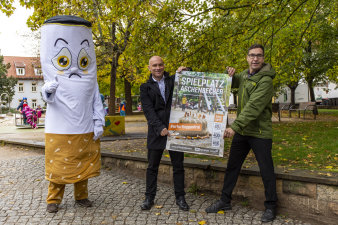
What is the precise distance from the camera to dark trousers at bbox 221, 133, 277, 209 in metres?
3.85


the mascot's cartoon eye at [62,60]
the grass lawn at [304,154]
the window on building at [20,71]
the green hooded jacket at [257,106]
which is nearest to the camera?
the green hooded jacket at [257,106]

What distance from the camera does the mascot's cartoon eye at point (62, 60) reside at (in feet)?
14.5

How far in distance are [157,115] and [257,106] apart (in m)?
1.37

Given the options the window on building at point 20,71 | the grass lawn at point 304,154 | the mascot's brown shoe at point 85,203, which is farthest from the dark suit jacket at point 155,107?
the window on building at point 20,71

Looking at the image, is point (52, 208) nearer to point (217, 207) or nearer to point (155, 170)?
point (155, 170)

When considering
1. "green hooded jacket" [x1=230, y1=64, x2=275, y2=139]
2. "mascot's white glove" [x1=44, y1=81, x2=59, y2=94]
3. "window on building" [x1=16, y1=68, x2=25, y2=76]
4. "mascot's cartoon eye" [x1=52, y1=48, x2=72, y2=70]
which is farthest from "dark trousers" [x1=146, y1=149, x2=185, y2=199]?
"window on building" [x1=16, y1=68, x2=25, y2=76]

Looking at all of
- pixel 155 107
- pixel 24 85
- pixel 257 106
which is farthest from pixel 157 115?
pixel 24 85

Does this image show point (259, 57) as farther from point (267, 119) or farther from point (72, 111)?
point (72, 111)

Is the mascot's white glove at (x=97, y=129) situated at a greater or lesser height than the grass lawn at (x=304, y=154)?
greater

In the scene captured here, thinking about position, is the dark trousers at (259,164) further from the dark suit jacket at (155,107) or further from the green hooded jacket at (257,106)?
the dark suit jacket at (155,107)

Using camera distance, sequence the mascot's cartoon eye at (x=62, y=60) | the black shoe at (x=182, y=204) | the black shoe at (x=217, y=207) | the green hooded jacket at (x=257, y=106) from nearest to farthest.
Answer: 1. the green hooded jacket at (x=257, y=106)
2. the black shoe at (x=217, y=207)
3. the black shoe at (x=182, y=204)
4. the mascot's cartoon eye at (x=62, y=60)

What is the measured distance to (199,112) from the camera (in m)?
4.14

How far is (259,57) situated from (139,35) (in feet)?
15.9

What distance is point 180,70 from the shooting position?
167 inches
